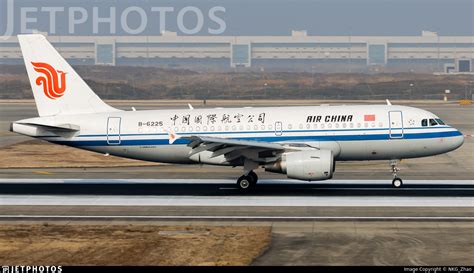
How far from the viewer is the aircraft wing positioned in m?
40.1

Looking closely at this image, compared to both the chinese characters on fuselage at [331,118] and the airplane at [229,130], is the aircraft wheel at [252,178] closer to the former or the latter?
the airplane at [229,130]

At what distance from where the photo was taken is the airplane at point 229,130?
137 feet

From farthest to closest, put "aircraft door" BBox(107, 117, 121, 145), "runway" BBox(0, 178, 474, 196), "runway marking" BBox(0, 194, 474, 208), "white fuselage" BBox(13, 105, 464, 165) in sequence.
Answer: "aircraft door" BBox(107, 117, 121, 145) → "white fuselage" BBox(13, 105, 464, 165) → "runway" BBox(0, 178, 474, 196) → "runway marking" BBox(0, 194, 474, 208)

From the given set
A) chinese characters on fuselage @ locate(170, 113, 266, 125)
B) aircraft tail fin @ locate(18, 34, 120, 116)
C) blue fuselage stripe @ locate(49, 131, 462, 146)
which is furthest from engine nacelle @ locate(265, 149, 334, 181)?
aircraft tail fin @ locate(18, 34, 120, 116)

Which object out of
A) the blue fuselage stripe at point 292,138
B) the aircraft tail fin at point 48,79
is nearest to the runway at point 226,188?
the blue fuselage stripe at point 292,138

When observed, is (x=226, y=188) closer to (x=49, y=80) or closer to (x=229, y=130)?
(x=229, y=130)

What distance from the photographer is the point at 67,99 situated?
4406cm

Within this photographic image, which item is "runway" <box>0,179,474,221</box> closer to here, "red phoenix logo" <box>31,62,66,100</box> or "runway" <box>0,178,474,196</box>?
"runway" <box>0,178,474,196</box>

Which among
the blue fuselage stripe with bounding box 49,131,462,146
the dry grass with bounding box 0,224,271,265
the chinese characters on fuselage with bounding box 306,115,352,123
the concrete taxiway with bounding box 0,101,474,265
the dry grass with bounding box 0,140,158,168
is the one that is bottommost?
the dry grass with bounding box 0,224,271,265

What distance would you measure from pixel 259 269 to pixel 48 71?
2230 centimetres

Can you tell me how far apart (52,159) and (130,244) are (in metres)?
29.8

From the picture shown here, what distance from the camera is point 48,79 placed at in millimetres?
43906

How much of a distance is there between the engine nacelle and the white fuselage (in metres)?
2.12

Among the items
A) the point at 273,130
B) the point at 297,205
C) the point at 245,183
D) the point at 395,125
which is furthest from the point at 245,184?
the point at 395,125
